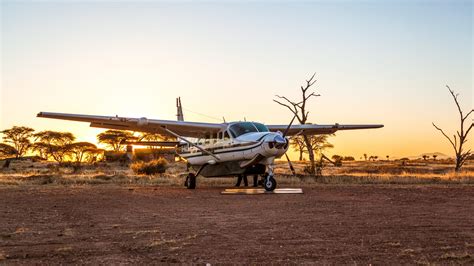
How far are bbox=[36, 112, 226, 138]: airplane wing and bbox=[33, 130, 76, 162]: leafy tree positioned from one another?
51.4m

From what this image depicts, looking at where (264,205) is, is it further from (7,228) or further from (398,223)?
(7,228)

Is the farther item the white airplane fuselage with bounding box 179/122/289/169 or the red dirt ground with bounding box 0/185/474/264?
the white airplane fuselage with bounding box 179/122/289/169

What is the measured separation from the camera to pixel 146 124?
2414 cm

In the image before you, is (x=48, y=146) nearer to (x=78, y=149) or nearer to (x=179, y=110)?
(x=78, y=149)

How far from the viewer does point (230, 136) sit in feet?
76.3

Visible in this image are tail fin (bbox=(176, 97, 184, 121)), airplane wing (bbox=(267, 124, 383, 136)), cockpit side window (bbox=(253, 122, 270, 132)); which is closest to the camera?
cockpit side window (bbox=(253, 122, 270, 132))

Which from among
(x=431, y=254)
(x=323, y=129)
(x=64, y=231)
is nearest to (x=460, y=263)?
(x=431, y=254)

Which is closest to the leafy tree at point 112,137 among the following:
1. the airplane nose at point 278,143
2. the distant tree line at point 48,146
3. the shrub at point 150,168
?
the distant tree line at point 48,146

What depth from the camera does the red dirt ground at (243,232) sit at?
24.6ft

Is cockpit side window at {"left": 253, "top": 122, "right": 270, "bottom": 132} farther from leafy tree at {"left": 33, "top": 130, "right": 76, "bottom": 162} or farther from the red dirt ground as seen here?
leafy tree at {"left": 33, "top": 130, "right": 76, "bottom": 162}

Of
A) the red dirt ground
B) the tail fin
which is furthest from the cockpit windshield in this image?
the tail fin

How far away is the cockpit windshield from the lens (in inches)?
903

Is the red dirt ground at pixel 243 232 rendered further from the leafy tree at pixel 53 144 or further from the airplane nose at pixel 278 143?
the leafy tree at pixel 53 144

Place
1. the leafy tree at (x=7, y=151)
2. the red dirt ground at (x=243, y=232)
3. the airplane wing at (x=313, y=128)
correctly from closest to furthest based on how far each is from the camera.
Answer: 1. the red dirt ground at (x=243, y=232)
2. the airplane wing at (x=313, y=128)
3. the leafy tree at (x=7, y=151)
